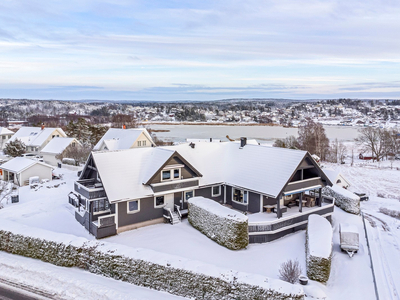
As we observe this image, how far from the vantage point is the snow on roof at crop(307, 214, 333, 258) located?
1441cm

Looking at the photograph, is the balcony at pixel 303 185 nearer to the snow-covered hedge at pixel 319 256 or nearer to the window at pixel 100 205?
the snow-covered hedge at pixel 319 256

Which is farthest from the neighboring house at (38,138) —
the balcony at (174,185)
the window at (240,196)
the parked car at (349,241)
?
the parked car at (349,241)

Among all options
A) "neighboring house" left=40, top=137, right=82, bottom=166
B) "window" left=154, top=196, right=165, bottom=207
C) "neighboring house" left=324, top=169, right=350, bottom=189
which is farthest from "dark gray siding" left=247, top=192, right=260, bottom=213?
"neighboring house" left=40, top=137, right=82, bottom=166

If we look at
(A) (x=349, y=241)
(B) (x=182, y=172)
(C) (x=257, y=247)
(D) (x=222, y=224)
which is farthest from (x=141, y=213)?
(A) (x=349, y=241)

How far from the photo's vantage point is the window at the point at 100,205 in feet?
63.6

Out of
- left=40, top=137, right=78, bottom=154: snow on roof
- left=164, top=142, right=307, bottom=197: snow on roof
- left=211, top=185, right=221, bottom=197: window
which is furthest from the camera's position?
left=40, top=137, right=78, bottom=154: snow on roof

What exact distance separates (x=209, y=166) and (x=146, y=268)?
39.1ft

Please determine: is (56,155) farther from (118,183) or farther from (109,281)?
(109,281)

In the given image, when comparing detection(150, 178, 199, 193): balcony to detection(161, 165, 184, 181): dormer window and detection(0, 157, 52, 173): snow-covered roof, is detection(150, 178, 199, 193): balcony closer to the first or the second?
detection(161, 165, 184, 181): dormer window

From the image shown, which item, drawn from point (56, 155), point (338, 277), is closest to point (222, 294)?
point (338, 277)

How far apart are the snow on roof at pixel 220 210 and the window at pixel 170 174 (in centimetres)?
252

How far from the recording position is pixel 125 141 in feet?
132

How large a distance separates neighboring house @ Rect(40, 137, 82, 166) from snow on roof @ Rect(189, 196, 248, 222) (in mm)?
31394

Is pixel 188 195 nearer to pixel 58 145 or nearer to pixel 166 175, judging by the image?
pixel 166 175
